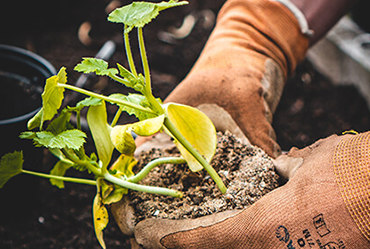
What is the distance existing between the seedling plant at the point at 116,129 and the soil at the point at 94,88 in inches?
10.0

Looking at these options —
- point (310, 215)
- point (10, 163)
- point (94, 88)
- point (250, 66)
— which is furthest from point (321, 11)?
point (10, 163)

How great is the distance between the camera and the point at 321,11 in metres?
1.20

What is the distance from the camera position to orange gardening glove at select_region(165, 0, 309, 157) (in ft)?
3.26

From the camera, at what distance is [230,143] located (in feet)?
2.90

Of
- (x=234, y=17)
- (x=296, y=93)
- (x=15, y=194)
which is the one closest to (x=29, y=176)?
(x=15, y=194)

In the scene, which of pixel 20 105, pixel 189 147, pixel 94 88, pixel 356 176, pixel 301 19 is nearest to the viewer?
pixel 356 176

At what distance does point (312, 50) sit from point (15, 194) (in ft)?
5.34

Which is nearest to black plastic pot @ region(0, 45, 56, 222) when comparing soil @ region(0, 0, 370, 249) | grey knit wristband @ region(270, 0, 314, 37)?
soil @ region(0, 0, 370, 249)

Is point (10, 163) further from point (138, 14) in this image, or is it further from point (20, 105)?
point (138, 14)

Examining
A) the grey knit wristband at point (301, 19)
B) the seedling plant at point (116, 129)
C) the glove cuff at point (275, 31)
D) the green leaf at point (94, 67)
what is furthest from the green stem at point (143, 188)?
the grey knit wristband at point (301, 19)

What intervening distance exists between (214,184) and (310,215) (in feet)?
0.82

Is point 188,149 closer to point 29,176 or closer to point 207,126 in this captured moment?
point 207,126

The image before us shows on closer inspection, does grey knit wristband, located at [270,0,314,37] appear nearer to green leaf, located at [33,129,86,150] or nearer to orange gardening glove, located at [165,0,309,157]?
orange gardening glove, located at [165,0,309,157]

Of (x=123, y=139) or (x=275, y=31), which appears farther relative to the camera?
(x=275, y=31)
